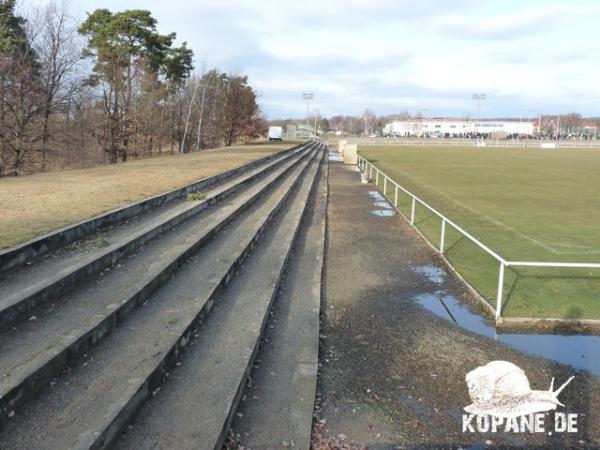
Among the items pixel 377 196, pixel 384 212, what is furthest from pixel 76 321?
pixel 377 196

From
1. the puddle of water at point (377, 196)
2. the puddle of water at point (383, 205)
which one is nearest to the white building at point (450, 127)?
the puddle of water at point (377, 196)

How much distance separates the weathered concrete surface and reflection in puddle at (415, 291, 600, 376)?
0.71ft

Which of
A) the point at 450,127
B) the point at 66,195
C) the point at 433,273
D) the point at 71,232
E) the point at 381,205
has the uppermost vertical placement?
the point at 450,127

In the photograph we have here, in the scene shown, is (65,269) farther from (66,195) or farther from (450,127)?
(450,127)

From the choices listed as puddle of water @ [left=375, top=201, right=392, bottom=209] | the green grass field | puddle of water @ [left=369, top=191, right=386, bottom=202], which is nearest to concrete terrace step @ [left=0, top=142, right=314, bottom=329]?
the green grass field

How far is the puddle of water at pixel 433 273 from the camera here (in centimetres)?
897

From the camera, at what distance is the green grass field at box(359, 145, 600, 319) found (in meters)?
7.88

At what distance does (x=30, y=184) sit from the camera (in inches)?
498

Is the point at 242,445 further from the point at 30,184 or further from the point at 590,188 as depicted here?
the point at 590,188

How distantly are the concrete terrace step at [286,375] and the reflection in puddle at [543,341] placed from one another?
2.10 metres

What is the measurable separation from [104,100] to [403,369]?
3595 cm

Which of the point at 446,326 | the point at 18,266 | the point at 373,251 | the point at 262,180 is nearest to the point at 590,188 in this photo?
the point at 262,180

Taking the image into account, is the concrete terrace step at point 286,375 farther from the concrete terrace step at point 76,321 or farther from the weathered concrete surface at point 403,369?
the concrete terrace step at point 76,321

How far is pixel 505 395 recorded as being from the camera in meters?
4.59
